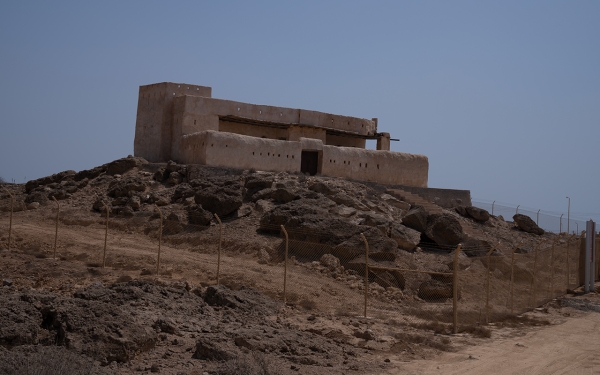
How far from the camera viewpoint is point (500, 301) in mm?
15414

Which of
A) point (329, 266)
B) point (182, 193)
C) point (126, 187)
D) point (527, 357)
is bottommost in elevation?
point (527, 357)

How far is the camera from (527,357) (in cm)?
1097

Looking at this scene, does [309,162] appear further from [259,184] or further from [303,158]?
[259,184]

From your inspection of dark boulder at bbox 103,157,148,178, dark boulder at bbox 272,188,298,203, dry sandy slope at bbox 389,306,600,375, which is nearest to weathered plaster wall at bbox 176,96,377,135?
dark boulder at bbox 103,157,148,178

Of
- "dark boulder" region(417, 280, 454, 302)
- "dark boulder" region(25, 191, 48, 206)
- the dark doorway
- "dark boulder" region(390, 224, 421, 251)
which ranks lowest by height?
"dark boulder" region(417, 280, 454, 302)

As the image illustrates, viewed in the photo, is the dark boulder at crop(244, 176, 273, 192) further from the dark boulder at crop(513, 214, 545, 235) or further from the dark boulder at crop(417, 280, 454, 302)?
the dark boulder at crop(513, 214, 545, 235)

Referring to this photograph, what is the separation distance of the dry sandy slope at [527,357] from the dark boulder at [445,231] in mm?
9419

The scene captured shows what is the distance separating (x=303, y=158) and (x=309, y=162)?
424 millimetres

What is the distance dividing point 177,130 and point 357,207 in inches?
454

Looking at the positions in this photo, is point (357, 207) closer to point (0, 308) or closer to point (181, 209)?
point (181, 209)

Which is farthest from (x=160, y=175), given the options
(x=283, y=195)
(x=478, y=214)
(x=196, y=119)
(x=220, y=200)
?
(x=478, y=214)

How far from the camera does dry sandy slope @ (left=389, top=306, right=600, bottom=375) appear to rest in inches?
392

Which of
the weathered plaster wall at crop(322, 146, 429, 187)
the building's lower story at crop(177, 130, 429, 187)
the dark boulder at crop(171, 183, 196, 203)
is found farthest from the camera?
the weathered plaster wall at crop(322, 146, 429, 187)

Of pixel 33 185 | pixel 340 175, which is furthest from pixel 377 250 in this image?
pixel 33 185
